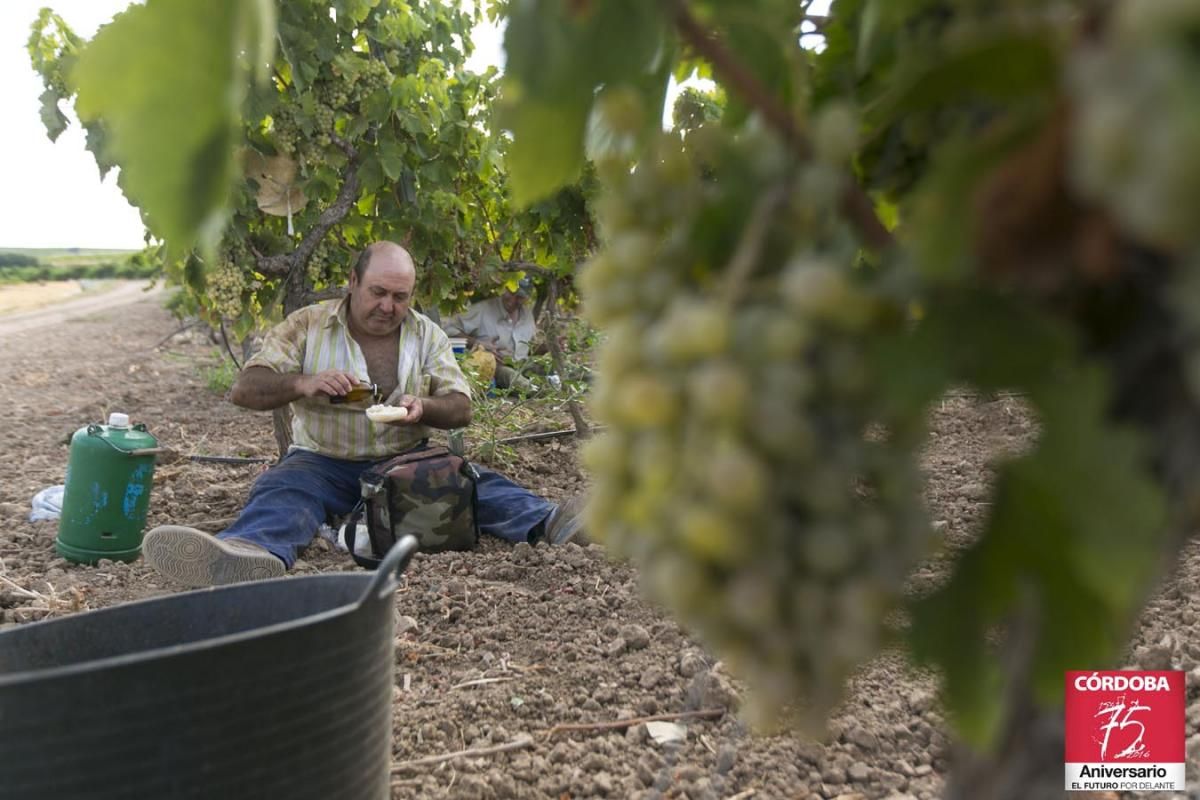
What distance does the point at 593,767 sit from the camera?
8.12 feet

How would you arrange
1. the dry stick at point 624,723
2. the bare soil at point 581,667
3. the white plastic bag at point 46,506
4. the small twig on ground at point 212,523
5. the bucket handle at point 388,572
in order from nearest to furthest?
the bucket handle at point 388,572
the bare soil at point 581,667
the dry stick at point 624,723
the small twig on ground at point 212,523
the white plastic bag at point 46,506

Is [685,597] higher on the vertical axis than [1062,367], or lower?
lower

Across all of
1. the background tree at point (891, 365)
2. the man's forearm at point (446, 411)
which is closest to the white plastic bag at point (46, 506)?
the man's forearm at point (446, 411)

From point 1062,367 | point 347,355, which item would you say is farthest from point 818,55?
point 347,355

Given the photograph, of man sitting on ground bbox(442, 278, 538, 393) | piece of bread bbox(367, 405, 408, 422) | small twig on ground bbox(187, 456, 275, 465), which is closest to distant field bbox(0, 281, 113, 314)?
man sitting on ground bbox(442, 278, 538, 393)

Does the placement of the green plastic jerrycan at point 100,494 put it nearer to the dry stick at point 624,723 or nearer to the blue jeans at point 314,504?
the blue jeans at point 314,504

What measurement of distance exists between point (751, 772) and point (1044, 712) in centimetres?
196

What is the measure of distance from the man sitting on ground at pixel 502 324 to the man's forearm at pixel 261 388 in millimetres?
4648

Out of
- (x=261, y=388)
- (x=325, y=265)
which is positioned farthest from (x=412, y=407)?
(x=325, y=265)

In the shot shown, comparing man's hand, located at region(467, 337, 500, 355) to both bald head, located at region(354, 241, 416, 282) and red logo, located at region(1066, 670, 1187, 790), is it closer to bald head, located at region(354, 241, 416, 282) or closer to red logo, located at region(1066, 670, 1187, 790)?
bald head, located at region(354, 241, 416, 282)

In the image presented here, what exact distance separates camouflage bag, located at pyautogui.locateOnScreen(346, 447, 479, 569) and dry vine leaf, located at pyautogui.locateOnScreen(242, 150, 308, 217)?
2089 millimetres

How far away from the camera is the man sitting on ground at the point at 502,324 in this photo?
377 inches

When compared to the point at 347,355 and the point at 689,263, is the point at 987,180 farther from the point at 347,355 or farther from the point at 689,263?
the point at 347,355

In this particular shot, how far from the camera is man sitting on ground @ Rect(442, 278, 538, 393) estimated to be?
9.58 meters
